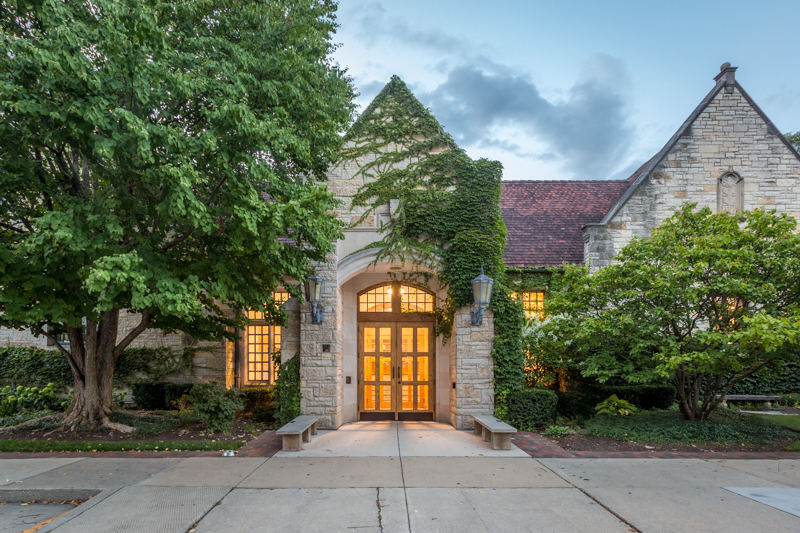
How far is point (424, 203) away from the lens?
961 centimetres

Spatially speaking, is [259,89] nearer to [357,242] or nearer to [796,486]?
[357,242]

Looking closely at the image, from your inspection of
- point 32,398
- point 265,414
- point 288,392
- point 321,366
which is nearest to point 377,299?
point 321,366

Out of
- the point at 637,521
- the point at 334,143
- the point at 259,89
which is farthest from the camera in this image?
the point at 334,143

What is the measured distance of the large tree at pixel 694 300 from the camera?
7.40 meters

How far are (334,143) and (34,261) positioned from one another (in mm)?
5197

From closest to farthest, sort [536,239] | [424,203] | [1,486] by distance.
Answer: [1,486], [424,203], [536,239]

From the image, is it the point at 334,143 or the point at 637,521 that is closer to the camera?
the point at 637,521

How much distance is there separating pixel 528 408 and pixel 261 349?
744 centimetres

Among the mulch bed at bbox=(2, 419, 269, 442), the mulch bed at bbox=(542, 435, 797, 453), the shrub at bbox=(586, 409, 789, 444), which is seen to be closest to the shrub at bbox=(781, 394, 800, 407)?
the shrub at bbox=(586, 409, 789, 444)

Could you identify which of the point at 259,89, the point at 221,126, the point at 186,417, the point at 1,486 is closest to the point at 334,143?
the point at 259,89

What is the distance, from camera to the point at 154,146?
6004mm

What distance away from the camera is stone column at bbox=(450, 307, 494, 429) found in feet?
30.3

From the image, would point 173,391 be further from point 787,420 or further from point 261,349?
point 787,420

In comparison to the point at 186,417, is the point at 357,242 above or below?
above
